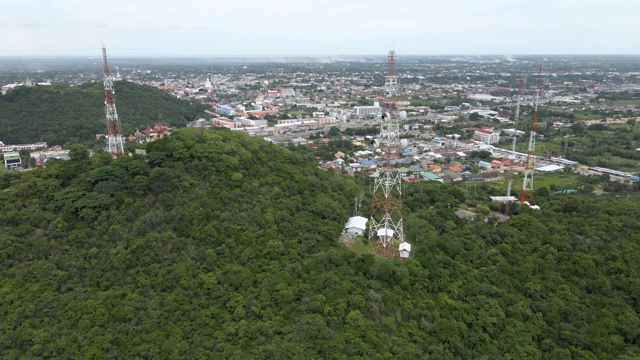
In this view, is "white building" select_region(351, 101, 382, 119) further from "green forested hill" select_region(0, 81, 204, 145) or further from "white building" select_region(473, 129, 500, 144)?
"green forested hill" select_region(0, 81, 204, 145)

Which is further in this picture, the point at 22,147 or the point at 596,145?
the point at 596,145

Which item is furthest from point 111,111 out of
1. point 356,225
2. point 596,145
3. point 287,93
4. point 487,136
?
point 287,93

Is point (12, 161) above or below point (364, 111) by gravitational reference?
below

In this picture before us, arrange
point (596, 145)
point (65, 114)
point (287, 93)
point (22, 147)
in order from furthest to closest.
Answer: point (287, 93) < point (65, 114) < point (596, 145) < point (22, 147)

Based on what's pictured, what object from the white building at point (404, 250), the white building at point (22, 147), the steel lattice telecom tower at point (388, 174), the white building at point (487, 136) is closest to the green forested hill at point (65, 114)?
the white building at point (22, 147)

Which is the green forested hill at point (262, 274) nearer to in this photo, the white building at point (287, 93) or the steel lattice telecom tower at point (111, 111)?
the steel lattice telecom tower at point (111, 111)

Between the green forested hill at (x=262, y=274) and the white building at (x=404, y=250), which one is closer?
the green forested hill at (x=262, y=274)

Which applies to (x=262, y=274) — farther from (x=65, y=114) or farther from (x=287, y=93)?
(x=287, y=93)
